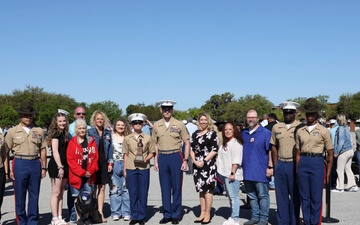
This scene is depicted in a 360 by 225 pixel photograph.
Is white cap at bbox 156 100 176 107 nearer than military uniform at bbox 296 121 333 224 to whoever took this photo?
No

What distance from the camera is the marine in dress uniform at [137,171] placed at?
7520 mm

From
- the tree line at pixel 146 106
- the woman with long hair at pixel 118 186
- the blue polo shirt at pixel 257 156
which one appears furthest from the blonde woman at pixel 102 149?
the tree line at pixel 146 106

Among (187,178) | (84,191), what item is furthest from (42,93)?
(84,191)

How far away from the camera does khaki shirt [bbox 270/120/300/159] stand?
654cm

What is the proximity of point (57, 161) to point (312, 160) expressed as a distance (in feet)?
13.2

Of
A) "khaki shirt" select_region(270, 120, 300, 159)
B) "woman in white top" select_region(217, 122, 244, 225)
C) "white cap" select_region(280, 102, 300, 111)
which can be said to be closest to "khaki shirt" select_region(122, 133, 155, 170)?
"woman in white top" select_region(217, 122, 244, 225)

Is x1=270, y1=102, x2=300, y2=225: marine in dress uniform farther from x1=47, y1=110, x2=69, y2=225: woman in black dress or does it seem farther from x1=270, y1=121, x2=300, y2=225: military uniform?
x1=47, y1=110, x2=69, y2=225: woman in black dress

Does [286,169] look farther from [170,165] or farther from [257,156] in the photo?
[170,165]

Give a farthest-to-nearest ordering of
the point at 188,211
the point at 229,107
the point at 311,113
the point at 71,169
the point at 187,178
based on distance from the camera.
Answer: the point at 229,107 → the point at 187,178 → the point at 188,211 → the point at 71,169 → the point at 311,113

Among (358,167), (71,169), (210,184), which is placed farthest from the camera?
(358,167)

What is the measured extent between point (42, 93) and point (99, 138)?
88969mm

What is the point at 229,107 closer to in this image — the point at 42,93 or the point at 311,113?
the point at 42,93

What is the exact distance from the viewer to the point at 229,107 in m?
125

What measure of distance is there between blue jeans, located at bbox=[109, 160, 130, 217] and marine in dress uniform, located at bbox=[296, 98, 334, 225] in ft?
10.8
